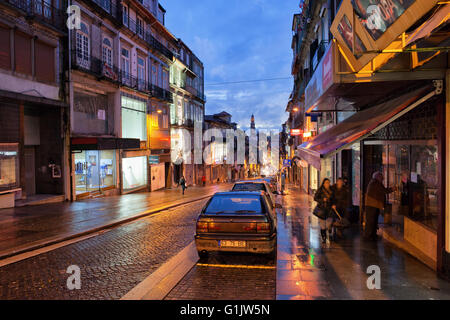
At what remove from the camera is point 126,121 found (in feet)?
81.4

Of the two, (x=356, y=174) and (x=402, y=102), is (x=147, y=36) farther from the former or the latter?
(x=402, y=102)

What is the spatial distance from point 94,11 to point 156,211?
48.3 feet

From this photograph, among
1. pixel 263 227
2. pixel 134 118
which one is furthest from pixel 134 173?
pixel 263 227

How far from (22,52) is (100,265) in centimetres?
1338

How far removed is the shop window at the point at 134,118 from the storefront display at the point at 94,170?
2.83m

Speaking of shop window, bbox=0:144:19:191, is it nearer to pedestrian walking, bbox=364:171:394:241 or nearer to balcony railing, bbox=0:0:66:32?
balcony railing, bbox=0:0:66:32

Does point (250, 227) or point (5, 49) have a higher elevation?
point (5, 49)

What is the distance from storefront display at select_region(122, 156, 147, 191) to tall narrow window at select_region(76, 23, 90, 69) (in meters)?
7.81

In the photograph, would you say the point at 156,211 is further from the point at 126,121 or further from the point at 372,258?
the point at 126,121

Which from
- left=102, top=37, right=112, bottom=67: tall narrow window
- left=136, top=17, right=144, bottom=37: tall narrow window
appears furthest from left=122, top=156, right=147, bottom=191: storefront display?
left=136, top=17, right=144, bottom=37: tall narrow window

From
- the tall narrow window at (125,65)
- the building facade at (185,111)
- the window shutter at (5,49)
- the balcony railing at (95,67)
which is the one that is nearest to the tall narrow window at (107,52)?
the balcony railing at (95,67)

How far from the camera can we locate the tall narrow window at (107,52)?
72.4 ft

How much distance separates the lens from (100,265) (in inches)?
265

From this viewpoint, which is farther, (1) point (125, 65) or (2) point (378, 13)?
(1) point (125, 65)
